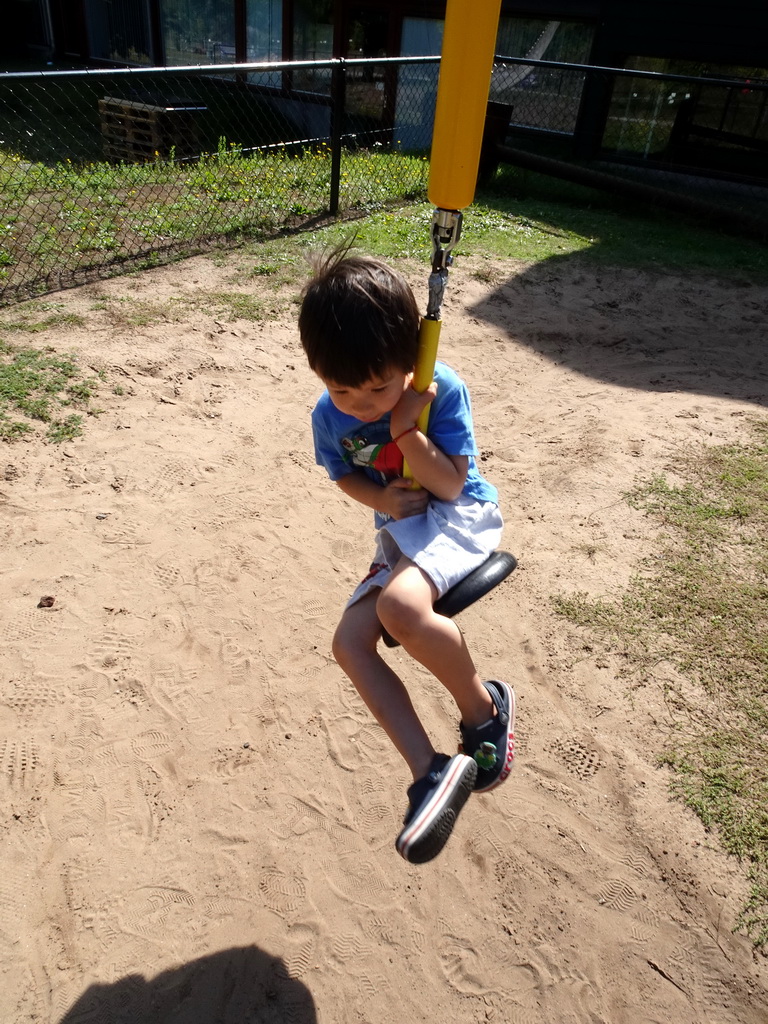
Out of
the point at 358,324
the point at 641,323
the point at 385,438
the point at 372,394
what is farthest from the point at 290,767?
the point at 641,323

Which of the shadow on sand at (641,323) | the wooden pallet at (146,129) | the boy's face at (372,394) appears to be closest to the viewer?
the boy's face at (372,394)

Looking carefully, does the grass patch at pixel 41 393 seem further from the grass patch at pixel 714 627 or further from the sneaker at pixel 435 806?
the sneaker at pixel 435 806

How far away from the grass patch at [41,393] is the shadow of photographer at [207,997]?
106 inches

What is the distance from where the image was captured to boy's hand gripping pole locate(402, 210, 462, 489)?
159 cm

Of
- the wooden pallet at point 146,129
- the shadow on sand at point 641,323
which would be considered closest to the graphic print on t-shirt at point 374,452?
the shadow on sand at point 641,323

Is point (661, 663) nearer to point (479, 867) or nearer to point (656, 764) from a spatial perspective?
point (656, 764)

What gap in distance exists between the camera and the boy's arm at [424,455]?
70.4 inches

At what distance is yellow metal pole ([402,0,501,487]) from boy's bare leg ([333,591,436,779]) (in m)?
0.98

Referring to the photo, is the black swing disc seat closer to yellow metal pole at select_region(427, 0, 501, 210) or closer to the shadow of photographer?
yellow metal pole at select_region(427, 0, 501, 210)

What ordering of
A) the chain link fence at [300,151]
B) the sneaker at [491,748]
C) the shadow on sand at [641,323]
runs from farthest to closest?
the chain link fence at [300,151] < the shadow on sand at [641,323] < the sneaker at [491,748]

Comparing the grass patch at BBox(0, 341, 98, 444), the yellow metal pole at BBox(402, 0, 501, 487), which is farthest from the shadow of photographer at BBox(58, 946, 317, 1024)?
the grass patch at BBox(0, 341, 98, 444)

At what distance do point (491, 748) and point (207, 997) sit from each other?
996 millimetres

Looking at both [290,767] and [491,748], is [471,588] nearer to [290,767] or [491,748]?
[491,748]

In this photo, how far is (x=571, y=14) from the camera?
10.0m
